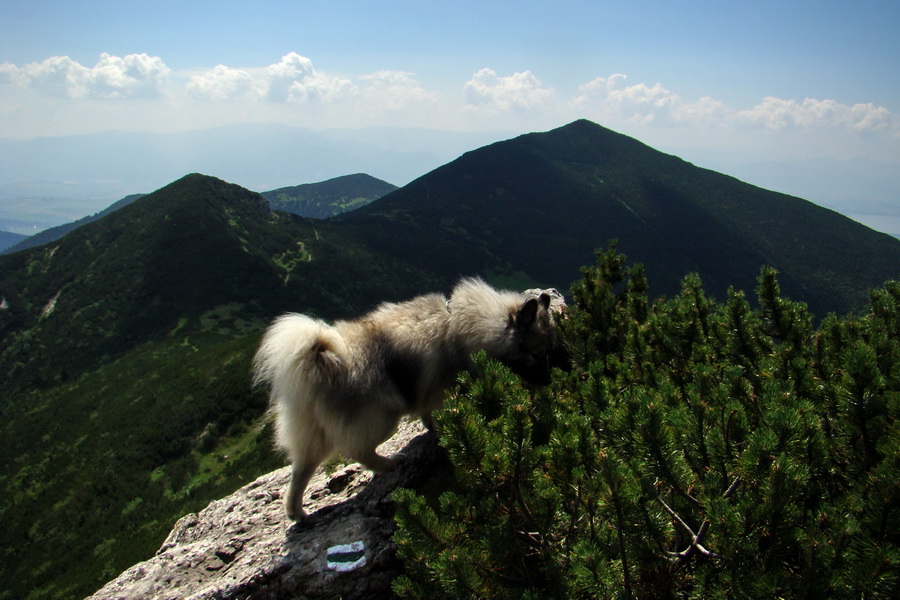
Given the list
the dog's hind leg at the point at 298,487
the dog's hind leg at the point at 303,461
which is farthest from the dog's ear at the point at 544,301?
the dog's hind leg at the point at 298,487

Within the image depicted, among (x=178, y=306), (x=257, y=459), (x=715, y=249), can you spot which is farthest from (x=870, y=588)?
(x=715, y=249)

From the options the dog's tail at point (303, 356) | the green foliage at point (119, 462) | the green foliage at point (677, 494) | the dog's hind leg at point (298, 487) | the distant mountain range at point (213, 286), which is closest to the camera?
the green foliage at point (677, 494)

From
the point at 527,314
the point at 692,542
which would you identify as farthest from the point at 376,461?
the point at 692,542

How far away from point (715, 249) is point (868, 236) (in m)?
36.7

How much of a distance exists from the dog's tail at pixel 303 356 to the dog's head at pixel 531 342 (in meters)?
2.07

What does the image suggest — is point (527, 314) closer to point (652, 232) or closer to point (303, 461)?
point (303, 461)

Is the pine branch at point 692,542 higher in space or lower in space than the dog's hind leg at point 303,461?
higher

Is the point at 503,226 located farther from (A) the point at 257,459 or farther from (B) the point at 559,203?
(A) the point at 257,459

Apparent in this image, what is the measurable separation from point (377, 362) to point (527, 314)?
1921mm

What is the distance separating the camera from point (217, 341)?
87625 mm

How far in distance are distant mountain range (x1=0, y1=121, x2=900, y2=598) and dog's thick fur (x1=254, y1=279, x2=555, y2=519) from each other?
77.6ft

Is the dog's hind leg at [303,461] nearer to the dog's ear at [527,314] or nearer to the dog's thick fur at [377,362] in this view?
the dog's thick fur at [377,362]

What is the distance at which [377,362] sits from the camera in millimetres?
5898

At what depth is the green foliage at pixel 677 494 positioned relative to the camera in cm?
244
